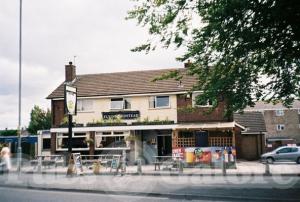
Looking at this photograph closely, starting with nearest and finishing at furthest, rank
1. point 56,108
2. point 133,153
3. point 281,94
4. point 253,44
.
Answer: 1. point 253,44
2. point 281,94
3. point 133,153
4. point 56,108

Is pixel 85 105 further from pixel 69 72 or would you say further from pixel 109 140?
pixel 69 72

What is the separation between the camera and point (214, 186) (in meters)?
15.3

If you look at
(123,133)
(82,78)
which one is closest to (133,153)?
(123,133)

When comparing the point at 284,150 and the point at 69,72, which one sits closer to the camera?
the point at 284,150

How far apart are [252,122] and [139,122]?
44.7 ft

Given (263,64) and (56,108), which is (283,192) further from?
(56,108)

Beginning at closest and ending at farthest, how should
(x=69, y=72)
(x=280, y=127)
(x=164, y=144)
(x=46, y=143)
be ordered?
(x=164, y=144) → (x=69, y=72) → (x=46, y=143) → (x=280, y=127)

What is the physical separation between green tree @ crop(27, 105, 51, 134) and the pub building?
33259 millimetres

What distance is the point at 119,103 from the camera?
34594 millimetres

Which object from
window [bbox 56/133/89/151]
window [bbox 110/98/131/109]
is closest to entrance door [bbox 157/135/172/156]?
window [bbox 110/98/131/109]

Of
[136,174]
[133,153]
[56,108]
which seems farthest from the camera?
[56,108]

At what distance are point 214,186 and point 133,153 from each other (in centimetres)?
1773

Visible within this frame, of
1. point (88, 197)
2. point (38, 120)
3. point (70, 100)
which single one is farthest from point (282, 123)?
point (88, 197)

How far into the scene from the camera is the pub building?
31.0 meters
